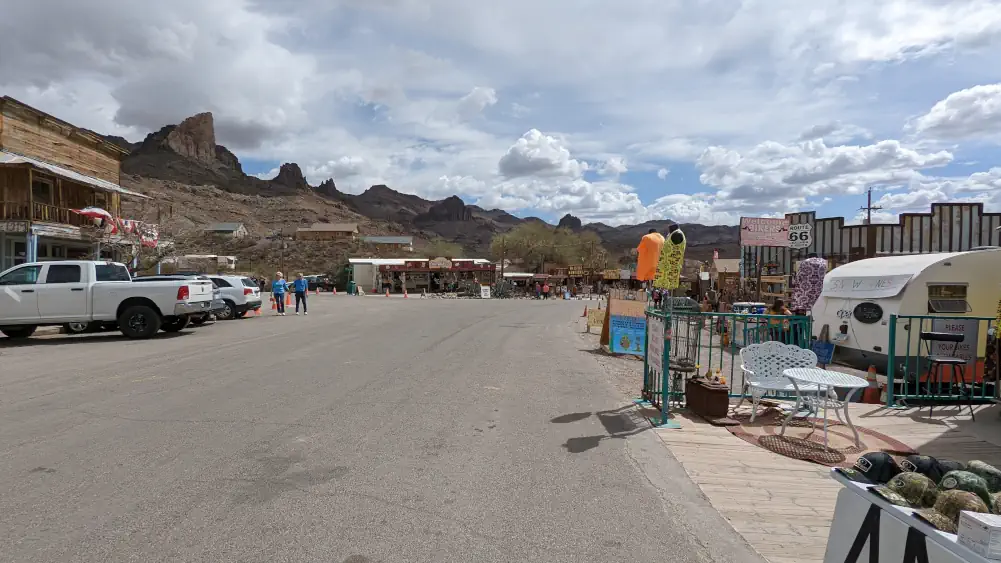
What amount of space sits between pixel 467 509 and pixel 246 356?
855 cm

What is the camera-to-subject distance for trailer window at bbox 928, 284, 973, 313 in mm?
9203

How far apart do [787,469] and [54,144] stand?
29956mm

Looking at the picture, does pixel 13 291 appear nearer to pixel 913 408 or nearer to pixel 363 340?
pixel 363 340

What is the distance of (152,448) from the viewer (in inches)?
208

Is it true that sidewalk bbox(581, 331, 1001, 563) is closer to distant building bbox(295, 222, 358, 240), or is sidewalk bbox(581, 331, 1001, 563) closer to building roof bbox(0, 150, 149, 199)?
building roof bbox(0, 150, 149, 199)

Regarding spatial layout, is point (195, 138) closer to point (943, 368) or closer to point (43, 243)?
point (43, 243)

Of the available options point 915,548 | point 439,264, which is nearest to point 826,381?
point 915,548

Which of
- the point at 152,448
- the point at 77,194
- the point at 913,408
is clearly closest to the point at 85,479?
the point at 152,448

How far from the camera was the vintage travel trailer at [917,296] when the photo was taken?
9.18m

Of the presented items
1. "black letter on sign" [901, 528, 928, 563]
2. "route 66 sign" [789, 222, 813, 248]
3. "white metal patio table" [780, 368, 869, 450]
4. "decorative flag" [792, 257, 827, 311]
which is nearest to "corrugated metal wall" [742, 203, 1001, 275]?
"route 66 sign" [789, 222, 813, 248]

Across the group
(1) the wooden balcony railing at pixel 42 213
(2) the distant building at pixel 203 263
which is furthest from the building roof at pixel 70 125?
(2) the distant building at pixel 203 263

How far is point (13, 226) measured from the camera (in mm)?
20094

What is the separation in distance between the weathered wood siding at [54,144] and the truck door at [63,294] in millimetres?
12707

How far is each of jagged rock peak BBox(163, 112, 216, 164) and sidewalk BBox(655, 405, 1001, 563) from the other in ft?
539
